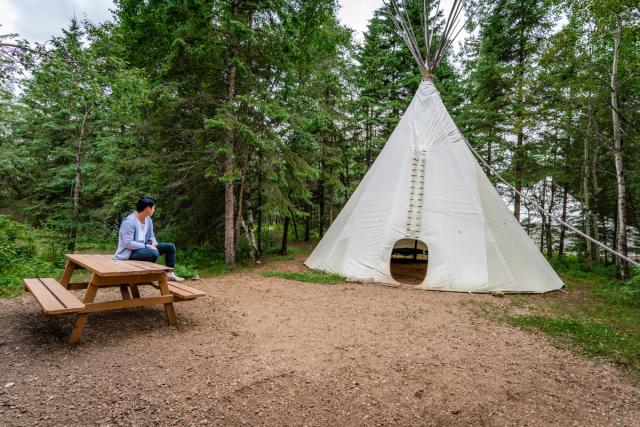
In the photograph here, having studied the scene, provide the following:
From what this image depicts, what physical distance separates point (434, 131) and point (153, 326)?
797 centimetres

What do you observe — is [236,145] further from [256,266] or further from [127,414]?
[127,414]

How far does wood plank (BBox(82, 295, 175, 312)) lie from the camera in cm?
328

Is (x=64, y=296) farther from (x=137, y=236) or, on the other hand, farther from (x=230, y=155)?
(x=230, y=155)

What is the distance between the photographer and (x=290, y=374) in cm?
300

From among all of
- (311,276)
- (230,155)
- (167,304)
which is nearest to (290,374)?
(167,304)

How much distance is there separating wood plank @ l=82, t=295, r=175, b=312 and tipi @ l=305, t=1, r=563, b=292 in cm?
477

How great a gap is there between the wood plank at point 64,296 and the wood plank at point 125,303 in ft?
0.32

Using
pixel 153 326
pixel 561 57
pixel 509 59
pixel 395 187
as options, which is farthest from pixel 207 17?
pixel 509 59

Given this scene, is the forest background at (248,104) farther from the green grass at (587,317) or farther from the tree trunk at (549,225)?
the green grass at (587,317)

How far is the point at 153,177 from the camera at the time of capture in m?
8.88

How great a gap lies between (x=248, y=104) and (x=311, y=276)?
4676 mm

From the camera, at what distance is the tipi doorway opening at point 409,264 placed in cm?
Answer: 924

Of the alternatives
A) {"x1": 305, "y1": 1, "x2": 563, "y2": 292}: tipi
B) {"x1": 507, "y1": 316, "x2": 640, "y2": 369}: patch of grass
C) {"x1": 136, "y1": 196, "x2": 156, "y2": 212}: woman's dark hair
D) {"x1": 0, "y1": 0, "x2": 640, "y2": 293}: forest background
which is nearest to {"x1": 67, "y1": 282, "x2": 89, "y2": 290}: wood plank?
{"x1": 136, "y1": 196, "x2": 156, "y2": 212}: woman's dark hair

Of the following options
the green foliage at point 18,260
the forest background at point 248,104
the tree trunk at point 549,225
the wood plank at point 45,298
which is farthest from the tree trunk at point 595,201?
the green foliage at point 18,260
